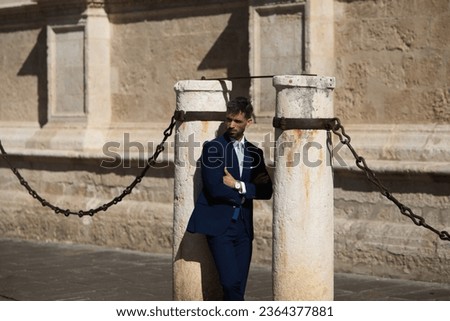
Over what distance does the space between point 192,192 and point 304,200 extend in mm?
1053

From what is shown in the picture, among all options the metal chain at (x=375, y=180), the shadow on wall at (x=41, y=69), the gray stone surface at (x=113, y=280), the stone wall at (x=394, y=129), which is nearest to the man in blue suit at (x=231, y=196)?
the metal chain at (x=375, y=180)

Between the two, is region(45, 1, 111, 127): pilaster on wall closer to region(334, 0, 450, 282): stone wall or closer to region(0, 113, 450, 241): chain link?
region(334, 0, 450, 282): stone wall

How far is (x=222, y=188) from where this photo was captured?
7207 millimetres

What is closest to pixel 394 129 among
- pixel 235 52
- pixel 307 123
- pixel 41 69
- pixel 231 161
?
pixel 235 52

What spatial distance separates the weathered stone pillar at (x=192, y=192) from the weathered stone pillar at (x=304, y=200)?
83cm

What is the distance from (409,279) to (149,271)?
2.38 meters

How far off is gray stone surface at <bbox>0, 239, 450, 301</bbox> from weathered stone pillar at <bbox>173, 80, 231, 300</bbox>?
1.34 meters

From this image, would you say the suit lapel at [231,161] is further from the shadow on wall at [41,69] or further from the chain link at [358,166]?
the shadow on wall at [41,69]

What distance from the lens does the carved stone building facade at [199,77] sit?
968 cm

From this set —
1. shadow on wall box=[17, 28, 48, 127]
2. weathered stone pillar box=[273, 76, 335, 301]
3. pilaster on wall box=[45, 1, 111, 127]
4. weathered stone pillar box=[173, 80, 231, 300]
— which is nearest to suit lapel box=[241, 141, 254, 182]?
weathered stone pillar box=[173, 80, 231, 300]

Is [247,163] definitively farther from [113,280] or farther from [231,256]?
[113,280]

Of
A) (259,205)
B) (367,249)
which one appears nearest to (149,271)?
(259,205)

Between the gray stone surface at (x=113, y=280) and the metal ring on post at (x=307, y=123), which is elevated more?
the metal ring on post at (x=307, y=123)

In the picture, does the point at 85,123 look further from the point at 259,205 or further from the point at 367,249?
the point at 367,249
